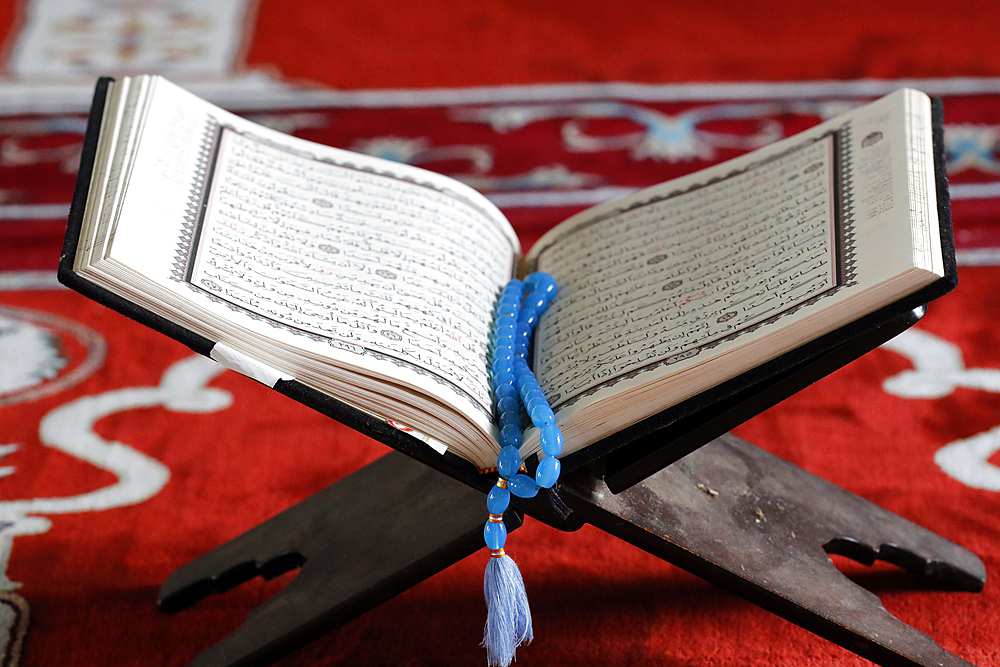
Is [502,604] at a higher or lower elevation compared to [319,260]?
lower

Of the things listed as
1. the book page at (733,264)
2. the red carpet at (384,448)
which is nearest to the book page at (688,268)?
the book page at (733,264)

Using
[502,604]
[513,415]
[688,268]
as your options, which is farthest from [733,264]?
[502,604]

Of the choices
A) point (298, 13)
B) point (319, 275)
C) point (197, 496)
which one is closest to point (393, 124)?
point (298, 13)

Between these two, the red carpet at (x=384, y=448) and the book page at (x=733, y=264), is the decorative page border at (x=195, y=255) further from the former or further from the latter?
the red carpet at (x=384, y=448)

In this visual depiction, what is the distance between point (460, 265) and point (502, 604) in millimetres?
305

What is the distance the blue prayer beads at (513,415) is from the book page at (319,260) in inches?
0.6

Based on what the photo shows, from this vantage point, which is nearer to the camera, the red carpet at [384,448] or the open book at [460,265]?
the open book at [460,265]

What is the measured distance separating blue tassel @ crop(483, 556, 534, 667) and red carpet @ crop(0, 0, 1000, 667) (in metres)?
0.17

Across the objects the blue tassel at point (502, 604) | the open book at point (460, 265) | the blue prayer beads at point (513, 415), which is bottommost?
the blue tassel at point (502, 604)

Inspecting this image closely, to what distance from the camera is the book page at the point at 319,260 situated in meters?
0.71

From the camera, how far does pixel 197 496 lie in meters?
1.16

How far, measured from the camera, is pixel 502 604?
775mm

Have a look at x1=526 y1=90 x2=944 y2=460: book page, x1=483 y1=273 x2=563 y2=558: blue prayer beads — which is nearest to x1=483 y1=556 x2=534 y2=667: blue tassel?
x1=483 y1=273 x2=563 y2=558: blue prayer beads

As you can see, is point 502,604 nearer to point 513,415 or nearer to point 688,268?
point 513,415
